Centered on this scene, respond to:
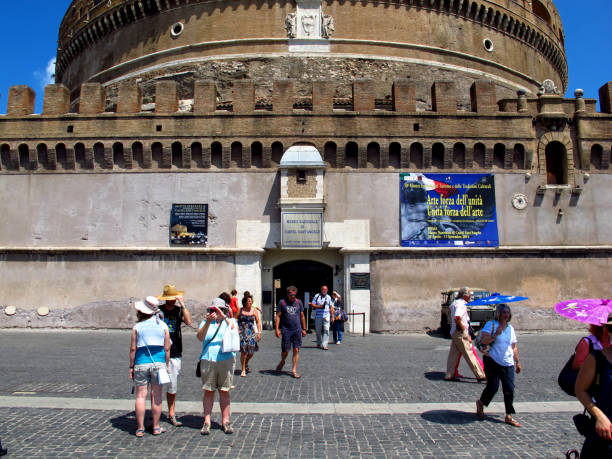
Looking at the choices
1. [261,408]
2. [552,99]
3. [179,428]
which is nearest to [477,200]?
[552,99]

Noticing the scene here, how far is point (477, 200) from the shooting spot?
1784 cm

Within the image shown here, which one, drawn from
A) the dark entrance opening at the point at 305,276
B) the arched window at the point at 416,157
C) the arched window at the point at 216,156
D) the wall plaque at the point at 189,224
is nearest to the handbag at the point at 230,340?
the wall plaque at the point at 189,224

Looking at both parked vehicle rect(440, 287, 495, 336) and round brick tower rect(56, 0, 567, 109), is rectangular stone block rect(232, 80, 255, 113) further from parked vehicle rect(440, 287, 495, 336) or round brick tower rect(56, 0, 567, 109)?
parked vehicle rect(440, 287, 495, 336)

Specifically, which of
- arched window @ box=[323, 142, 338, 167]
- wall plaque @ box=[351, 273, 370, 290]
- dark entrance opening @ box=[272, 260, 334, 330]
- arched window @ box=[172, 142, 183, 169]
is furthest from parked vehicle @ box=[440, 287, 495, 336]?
arched window @ box=[172, 142, 183, 169]

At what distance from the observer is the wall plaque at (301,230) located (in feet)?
56.3

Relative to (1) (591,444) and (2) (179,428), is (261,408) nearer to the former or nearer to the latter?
(2) (179,428)

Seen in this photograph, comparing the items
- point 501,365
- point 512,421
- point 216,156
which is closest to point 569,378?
point 501,365

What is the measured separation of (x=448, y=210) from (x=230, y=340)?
13413 millimetres

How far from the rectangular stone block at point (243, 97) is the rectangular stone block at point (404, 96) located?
17.7 ft

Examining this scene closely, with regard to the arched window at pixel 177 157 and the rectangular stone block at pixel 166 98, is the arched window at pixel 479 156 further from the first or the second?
the rectangular stone block at pixel 166 98

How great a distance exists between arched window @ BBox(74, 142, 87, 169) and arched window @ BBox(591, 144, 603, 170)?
62.8 feet

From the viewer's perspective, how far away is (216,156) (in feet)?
59.2

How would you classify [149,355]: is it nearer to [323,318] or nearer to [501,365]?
[501,365]

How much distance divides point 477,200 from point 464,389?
35.9ft
